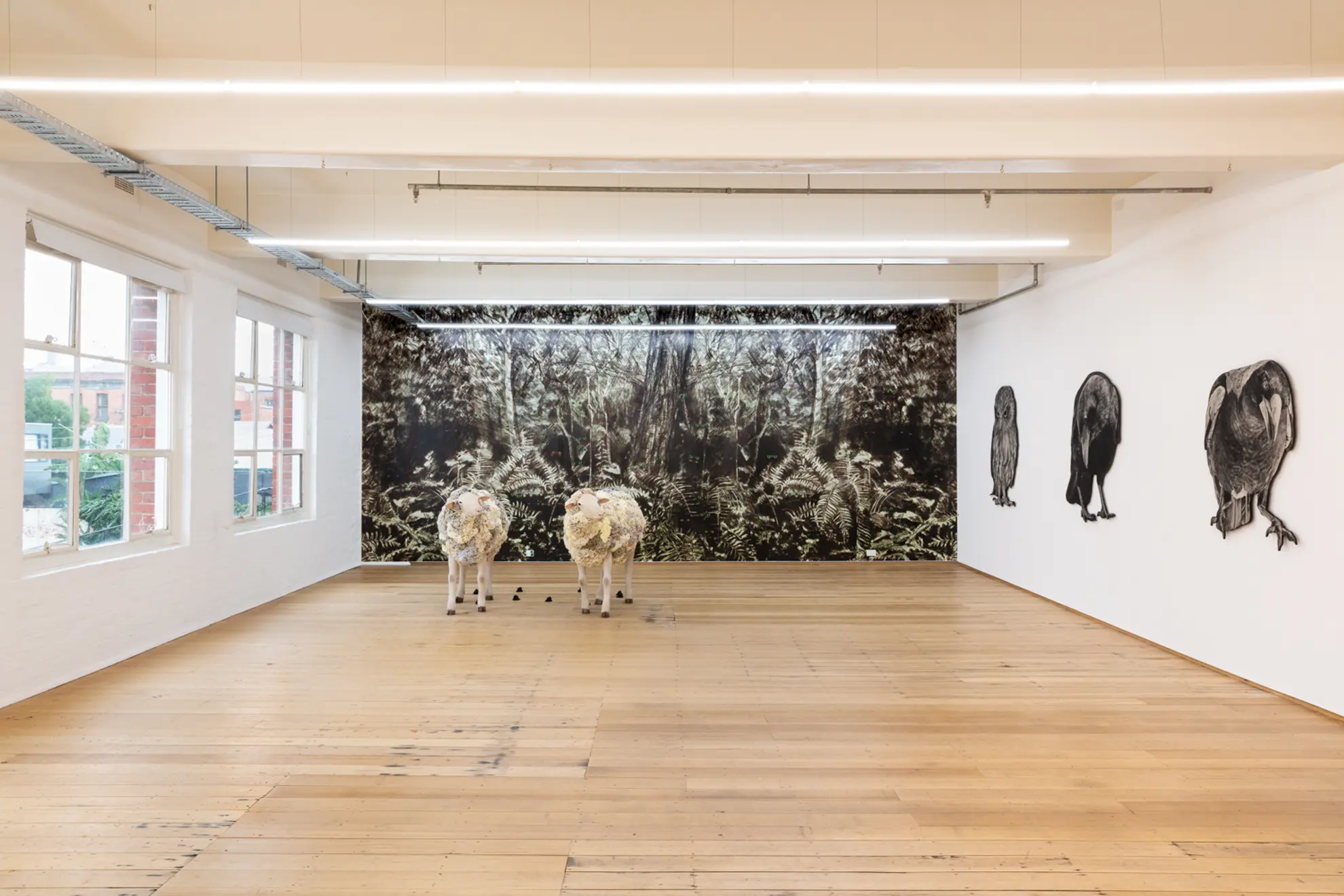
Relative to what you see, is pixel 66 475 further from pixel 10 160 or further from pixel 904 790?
pixel 904 790

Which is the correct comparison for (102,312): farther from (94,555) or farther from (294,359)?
(294,359)

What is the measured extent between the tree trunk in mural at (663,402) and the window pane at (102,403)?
5.74 meters

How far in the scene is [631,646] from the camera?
6.00 meters

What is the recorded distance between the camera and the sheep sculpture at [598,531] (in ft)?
22.9

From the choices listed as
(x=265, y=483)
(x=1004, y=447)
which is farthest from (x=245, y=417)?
(x=1004, y=447)

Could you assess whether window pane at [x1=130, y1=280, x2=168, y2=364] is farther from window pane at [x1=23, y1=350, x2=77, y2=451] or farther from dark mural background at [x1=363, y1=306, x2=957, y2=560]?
dark mural background at [x1=363, y1=306, x2=957, y2=560]

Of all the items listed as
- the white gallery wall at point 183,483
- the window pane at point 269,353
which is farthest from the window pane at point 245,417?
the white gallery wall at point 183,483

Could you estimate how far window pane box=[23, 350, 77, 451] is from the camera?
198 inches

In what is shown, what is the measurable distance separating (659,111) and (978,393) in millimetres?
6682

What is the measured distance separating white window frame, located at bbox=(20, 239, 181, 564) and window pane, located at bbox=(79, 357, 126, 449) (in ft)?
0.13

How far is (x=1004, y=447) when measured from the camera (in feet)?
29.6

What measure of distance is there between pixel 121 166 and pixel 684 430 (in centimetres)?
690

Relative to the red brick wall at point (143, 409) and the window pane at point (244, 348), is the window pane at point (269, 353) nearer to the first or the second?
the window pane at point (244, 348)

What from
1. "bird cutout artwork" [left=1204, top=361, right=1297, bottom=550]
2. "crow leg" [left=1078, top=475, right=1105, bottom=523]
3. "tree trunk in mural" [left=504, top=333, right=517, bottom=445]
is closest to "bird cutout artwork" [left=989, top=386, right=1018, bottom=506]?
"crow leg" [left=1078, top=475, right=1105, bottom=523]
